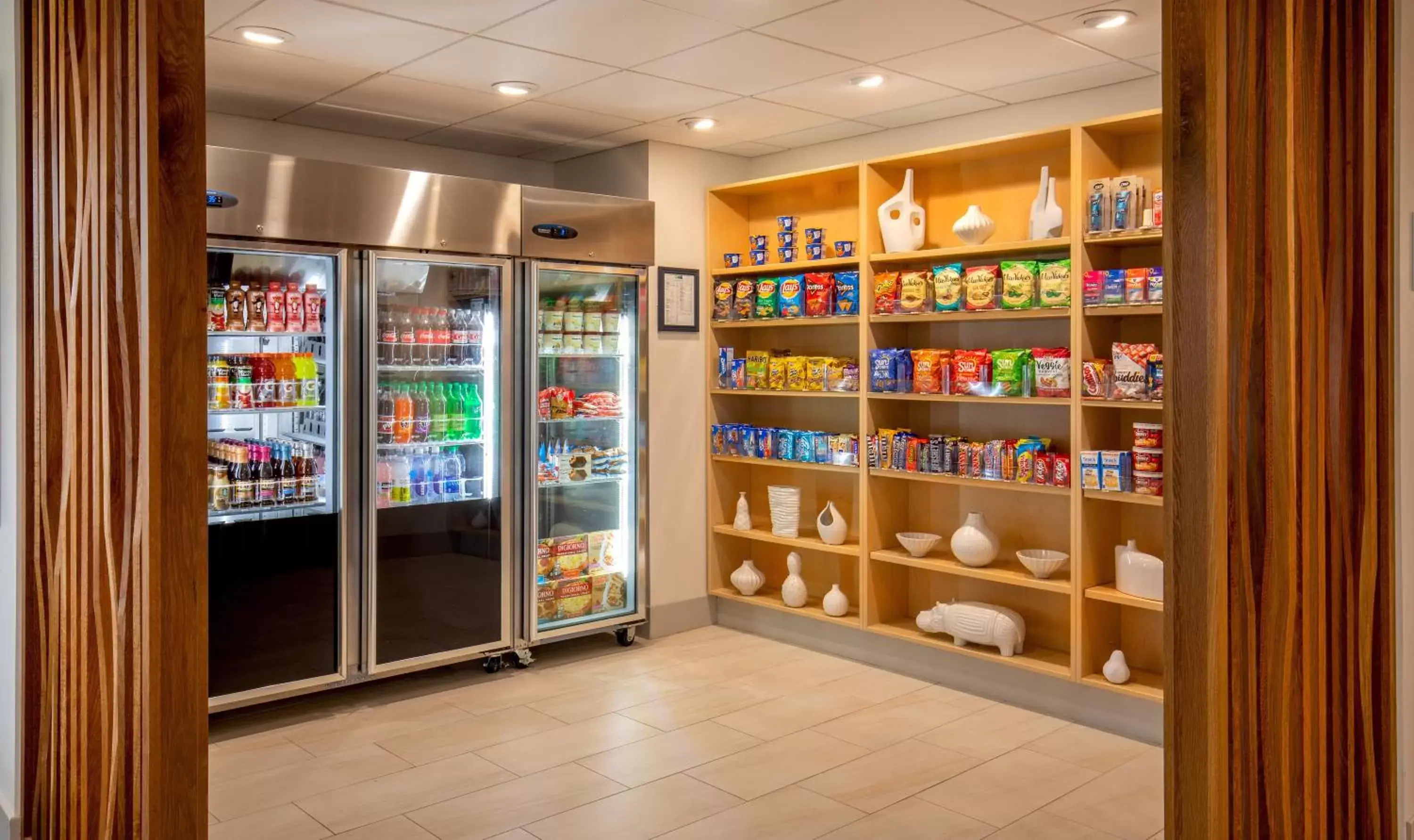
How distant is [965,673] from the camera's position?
473cm

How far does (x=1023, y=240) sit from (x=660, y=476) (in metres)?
2.20

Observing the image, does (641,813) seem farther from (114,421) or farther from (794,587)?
(794,587)

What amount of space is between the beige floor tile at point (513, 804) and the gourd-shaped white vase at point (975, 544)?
1882mm

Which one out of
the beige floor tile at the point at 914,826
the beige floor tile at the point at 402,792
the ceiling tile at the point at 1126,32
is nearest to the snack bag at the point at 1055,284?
the ceiling tile at the point at 1126,32

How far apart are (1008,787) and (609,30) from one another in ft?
9.65

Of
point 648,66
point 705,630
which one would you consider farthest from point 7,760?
point 705,630

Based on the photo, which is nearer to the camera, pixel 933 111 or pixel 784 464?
pixel 933 111

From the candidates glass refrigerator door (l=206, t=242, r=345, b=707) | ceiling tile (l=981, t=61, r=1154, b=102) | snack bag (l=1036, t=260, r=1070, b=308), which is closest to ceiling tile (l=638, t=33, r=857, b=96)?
ceiling tile (l=981, t=61, r=1154, b=102)

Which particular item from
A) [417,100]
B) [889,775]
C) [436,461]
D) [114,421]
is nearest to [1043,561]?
[889,775]

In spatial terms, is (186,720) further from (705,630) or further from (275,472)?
(705,630)

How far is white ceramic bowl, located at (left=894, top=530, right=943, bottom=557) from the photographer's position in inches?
193

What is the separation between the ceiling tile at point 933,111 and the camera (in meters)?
4.63

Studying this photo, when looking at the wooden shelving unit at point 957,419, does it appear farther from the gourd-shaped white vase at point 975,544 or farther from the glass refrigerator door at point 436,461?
the glass refrigerator door at point 436,461

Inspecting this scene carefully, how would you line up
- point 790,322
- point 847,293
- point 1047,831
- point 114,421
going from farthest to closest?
point 790,322, point 847,293, point 1047,831, point 114,421
